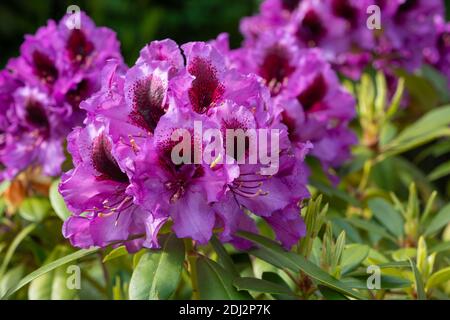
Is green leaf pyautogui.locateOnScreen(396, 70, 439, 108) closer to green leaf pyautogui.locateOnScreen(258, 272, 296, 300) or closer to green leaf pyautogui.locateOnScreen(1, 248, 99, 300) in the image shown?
green leaf pyautogui.locateOnScreen(258, 272, 296, 300)

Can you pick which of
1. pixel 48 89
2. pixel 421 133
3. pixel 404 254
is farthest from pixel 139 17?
pixel 404 254

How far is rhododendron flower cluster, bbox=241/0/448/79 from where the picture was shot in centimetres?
178

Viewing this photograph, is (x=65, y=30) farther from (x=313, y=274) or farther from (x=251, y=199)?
(x=313, y=274)

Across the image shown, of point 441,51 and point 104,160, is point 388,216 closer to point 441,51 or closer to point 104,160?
point 104,160

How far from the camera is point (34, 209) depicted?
146cm

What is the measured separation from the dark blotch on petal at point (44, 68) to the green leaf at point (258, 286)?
23.3 inches

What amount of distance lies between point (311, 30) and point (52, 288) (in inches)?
33.0

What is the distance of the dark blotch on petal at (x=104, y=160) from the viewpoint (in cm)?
99

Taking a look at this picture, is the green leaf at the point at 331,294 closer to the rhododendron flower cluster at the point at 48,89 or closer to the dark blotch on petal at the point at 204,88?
the dark blotch on petal at the point at 204,88

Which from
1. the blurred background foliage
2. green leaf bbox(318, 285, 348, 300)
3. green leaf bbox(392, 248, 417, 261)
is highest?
the blurred background foliage

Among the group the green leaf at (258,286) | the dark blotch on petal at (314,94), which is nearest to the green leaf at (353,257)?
the green leaf at (258,286)

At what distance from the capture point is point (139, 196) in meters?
0.96

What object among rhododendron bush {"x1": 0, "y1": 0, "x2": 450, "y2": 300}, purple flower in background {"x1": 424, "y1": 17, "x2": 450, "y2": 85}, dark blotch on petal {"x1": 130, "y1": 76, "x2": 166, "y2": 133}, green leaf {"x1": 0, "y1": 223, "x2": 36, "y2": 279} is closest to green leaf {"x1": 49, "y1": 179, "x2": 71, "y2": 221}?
rhododendron bush {"x1": 0, "y1": 0, "x2": 450, "y2": 300}

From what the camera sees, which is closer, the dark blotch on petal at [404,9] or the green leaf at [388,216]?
the green leaf at [388,216]
